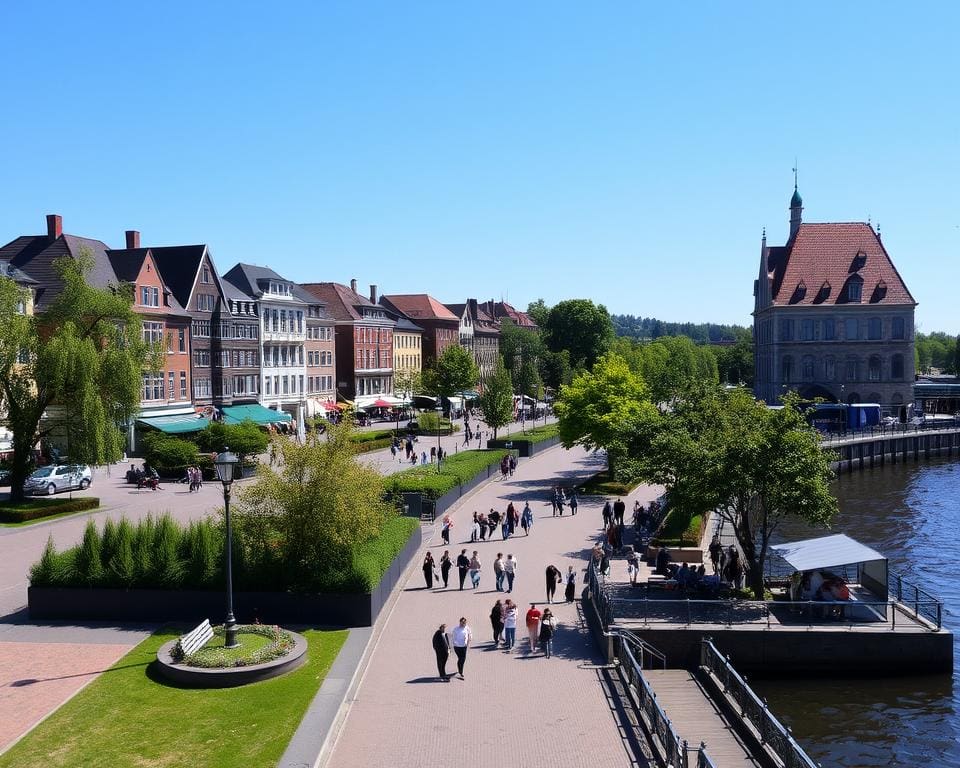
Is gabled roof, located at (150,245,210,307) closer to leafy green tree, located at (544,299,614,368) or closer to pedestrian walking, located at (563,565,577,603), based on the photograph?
pedestrian walking, located at (563,565,577,603)

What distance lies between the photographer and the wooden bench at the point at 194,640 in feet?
65.3

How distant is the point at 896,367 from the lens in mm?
91000

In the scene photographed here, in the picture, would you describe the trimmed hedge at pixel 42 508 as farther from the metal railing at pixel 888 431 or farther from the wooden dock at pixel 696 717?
the metal railing at pixel 888 431

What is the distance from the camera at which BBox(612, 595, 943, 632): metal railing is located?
23531 mm

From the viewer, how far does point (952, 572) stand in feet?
117

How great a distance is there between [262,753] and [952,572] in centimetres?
3043

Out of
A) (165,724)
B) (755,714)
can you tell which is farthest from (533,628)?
(165,724)

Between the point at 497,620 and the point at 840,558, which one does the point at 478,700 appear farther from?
the point at 840,558

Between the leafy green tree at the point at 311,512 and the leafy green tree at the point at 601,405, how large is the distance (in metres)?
24.2

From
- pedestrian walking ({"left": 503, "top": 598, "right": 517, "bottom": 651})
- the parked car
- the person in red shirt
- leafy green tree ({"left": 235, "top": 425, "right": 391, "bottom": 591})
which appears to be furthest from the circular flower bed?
the parked car

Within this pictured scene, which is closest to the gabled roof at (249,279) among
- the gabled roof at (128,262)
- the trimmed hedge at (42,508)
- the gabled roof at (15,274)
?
→ the gabled roof at (128,262)

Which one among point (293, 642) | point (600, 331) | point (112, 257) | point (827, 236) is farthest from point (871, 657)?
point (600, 331)

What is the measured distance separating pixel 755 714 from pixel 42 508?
31394mm

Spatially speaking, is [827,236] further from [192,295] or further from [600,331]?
[192,295]
